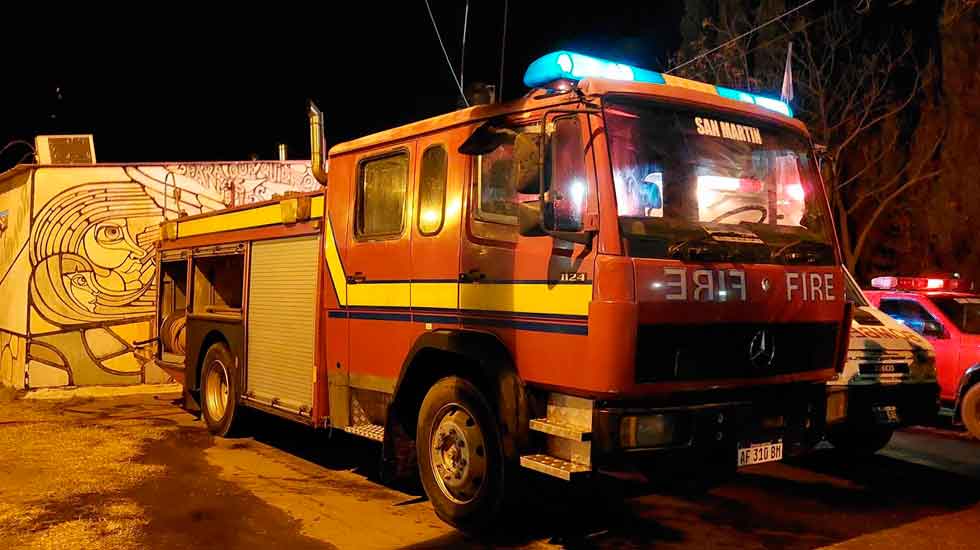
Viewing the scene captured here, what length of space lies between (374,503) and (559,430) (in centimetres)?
222

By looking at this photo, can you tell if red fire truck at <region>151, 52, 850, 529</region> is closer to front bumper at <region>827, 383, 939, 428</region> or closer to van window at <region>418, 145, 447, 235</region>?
van window at <region>418, 145, 447, 235</region>

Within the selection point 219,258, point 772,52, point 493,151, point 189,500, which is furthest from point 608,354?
point 772,52

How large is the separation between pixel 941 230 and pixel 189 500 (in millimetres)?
18968

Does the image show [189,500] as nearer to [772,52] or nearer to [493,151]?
[493,151]

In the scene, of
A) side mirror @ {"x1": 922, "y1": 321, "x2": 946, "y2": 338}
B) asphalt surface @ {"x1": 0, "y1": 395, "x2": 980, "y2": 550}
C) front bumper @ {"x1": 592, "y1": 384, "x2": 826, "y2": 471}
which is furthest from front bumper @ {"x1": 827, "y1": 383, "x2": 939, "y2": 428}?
side mirror @ {"x1": 922, "y1": 321, "x2": 946, "y2": 338}

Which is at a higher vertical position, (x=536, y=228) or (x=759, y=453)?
(x=536, y=228)

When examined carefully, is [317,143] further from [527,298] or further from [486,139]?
[527,298]

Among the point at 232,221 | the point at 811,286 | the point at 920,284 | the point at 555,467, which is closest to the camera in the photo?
the point at 555,467

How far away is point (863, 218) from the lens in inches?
832

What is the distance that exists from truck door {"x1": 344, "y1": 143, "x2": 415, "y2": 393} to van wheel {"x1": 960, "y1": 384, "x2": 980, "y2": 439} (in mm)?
6774

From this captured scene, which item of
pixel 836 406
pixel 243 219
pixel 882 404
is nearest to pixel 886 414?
pixel 882 404

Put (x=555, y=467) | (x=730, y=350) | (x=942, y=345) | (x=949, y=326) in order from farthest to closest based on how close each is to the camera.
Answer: (x=942, y=345) < (x=949, y=326) < (x=730, y=350) < (x=555, y=467)

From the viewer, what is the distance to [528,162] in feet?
16.2

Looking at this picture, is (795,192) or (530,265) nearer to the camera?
(530,265)
